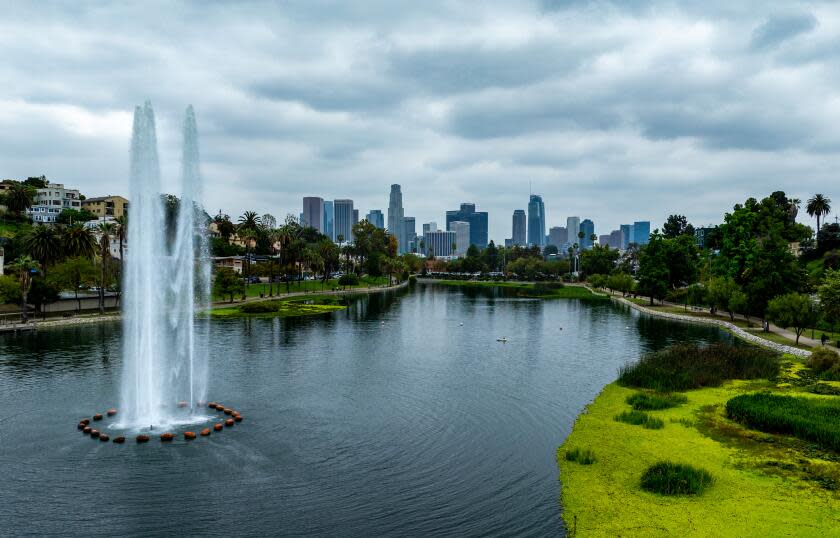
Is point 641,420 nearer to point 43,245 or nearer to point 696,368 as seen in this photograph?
point 696,368

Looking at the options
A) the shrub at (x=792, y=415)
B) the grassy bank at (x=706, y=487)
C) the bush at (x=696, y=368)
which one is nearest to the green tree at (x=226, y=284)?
the bush at (x=696, y=368)

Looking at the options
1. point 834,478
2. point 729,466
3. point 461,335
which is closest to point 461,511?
point 729,466

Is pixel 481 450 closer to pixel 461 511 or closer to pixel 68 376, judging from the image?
pixel 461 511

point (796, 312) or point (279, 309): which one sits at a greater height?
point (796, 312)

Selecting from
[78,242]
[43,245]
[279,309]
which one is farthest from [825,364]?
[43,245]

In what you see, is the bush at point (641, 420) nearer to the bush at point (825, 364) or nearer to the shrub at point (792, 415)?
the shrub at point (792, 415)

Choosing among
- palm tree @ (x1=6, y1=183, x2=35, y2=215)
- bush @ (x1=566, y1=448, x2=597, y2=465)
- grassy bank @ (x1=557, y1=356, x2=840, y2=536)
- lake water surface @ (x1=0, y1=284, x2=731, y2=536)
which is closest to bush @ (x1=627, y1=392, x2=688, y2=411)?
grassy bank @ (x1=557, y1=356, x2=840, y2=536)
